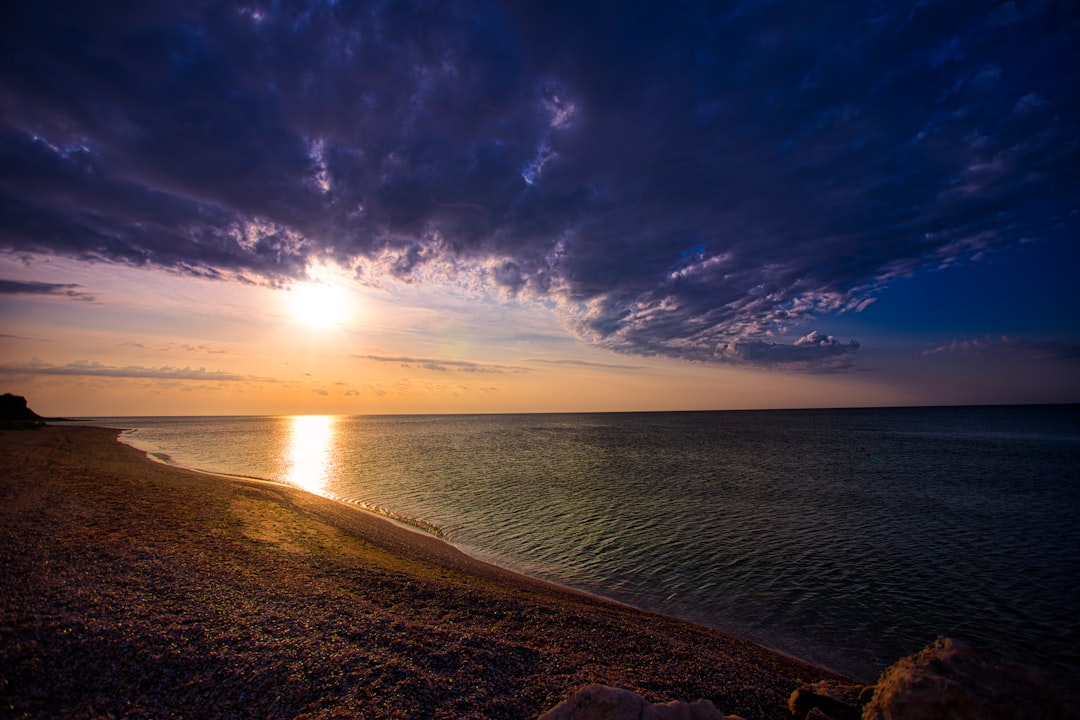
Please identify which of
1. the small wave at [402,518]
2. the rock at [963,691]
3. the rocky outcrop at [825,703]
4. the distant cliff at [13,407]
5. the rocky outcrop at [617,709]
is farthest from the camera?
the distant cliff at [13,407]

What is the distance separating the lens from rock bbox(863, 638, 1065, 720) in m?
6.45

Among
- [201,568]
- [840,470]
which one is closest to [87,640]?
[201,568]

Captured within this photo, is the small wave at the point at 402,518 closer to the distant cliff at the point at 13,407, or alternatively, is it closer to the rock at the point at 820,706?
the rock at the point at 820,706

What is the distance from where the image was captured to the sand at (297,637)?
297 inches

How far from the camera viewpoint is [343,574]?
47.6ft

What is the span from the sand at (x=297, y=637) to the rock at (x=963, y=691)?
103 inches

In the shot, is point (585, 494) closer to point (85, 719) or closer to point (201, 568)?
point (201, 568)

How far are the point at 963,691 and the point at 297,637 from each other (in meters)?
12.5

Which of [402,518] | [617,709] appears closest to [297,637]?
[617,709]

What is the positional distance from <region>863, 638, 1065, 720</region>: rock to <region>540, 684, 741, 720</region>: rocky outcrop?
3089 mm

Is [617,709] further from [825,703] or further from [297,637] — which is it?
[297,637]

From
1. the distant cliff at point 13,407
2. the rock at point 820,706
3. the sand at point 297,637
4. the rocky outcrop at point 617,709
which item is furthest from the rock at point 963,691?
the distant cliff at point 13,407

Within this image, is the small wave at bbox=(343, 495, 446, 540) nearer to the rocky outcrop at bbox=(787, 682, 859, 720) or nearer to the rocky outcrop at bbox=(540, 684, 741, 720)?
the rocky outcrop at bbox=(540, 684, 741, 720)

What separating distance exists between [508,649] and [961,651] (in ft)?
28.6
